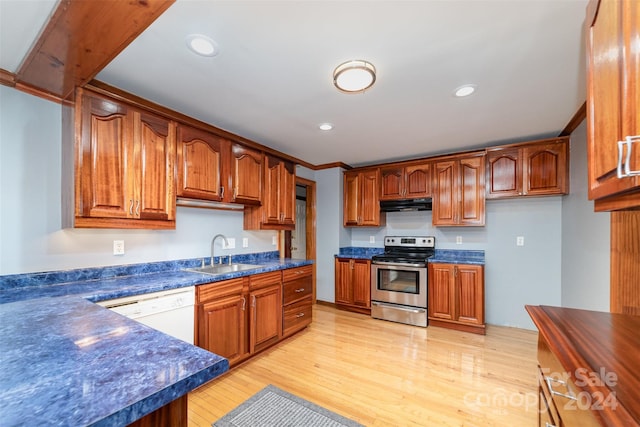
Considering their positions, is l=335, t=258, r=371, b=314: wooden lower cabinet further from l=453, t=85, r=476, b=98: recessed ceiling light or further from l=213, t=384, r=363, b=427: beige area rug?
l=453, t=85, r=476, b=98: recessed ceiling light

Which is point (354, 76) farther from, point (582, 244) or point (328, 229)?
point (328, 229)

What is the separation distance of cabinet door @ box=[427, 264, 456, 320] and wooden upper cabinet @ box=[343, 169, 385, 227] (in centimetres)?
112

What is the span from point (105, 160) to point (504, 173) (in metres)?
4.11

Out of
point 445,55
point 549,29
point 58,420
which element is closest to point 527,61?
point 549,29

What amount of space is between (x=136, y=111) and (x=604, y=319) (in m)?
3.07

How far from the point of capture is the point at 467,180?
3.62m

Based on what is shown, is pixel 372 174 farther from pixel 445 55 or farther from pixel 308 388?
pixel 308 388

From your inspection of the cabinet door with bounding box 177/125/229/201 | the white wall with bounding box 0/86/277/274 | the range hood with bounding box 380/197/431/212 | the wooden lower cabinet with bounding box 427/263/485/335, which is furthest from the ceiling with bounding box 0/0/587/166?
the wooden lower cabinet with bounding box 427/263/485/335

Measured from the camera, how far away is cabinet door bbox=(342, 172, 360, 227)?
175 inches

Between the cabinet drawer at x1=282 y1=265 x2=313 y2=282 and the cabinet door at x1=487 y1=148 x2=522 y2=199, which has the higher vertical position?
the cabinet door at x1=487 y1=148 x2=522 y2=199

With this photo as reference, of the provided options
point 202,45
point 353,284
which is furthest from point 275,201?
point 202,45

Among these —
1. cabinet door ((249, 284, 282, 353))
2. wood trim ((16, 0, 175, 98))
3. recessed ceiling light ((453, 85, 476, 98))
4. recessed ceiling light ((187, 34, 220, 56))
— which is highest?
recessed ceiling light ((187, 34, 220, 56))

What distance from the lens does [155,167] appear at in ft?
7.18

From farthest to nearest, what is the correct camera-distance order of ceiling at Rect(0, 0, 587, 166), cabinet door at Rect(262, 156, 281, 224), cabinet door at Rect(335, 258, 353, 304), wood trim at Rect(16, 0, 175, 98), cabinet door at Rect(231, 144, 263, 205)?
cabinet door at Rect(335, 258, 353, 304) < cabinet door at Rect(262, 156, 281, 224) < cabinet door at Rect(231, 144, 263, 205) < ceiling at Rect(0, 0, 587, 166) < wood trim at Rect(16, 0, 175, 98)
